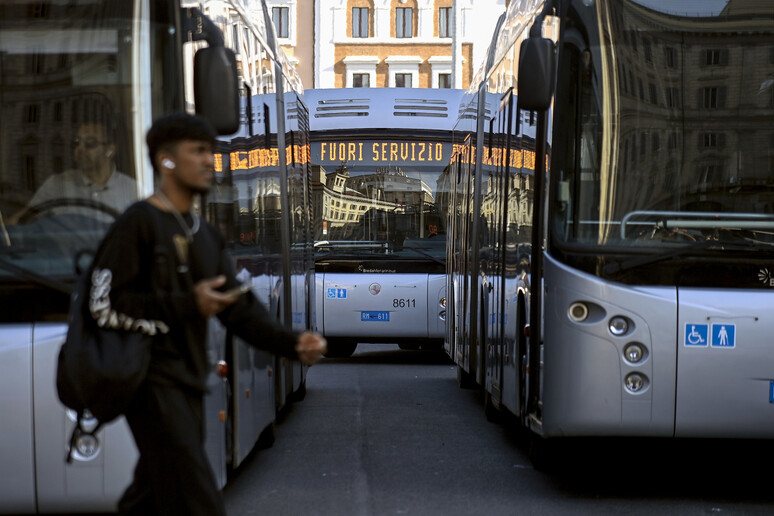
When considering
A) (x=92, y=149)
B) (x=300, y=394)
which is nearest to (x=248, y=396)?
(x=92, y=149)

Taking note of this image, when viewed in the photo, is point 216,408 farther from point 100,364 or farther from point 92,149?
point 100,364

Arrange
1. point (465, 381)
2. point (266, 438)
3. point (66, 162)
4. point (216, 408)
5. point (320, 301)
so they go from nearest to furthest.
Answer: point (66, 162)
point (216, 408)
point (266, 438)
point (465, 381)
point (320, 301)

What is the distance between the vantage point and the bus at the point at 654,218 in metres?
7.17

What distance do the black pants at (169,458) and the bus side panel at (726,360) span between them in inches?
142

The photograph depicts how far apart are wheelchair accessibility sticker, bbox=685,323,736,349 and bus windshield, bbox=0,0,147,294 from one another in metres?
3.08

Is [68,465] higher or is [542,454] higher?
[68,465]

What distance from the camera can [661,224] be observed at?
729cm

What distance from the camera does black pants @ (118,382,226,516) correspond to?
420cm

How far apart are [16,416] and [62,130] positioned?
1255mm

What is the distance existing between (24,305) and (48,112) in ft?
2.80

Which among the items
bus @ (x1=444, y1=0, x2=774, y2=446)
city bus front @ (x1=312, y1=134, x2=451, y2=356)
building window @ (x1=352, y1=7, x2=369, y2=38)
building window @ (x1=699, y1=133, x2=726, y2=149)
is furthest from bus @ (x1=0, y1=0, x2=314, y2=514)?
building window @ (x1=352, y1=7, x2=369, y2=38)

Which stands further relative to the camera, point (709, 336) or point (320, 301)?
point (320, 301)

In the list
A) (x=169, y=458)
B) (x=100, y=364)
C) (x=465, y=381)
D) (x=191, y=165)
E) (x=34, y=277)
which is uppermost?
(x=191, y=165)

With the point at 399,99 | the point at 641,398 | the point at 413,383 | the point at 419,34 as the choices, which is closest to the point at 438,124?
the point at 399,99
